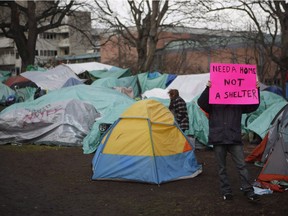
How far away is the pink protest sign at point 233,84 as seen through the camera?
6340 millimetres

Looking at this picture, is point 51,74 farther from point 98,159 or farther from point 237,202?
point 237,202

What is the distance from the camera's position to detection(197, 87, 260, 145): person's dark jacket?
6266mm

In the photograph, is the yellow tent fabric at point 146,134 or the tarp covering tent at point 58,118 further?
the tarp covering tent at point 58,118

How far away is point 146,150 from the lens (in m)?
7.77

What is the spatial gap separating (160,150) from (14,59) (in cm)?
7702

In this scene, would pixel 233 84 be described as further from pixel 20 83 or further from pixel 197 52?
pixel 197 52

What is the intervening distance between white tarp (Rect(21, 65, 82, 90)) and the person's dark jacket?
1501cm

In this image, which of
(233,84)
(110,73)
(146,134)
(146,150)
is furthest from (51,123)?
(110,73)

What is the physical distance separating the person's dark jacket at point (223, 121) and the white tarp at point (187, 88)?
1088cm

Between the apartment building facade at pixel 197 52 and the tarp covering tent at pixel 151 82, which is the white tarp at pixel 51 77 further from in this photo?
the apartment building facade at pixel 197 52

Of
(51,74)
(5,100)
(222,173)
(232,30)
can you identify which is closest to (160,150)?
(222,173)

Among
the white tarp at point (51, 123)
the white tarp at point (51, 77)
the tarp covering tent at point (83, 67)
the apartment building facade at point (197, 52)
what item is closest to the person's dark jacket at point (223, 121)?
the white tarp at point (51, 123)

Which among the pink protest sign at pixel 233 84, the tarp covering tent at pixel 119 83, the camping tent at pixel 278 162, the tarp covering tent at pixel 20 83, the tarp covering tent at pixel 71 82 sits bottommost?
the tarp covering tent at pixel 20 83

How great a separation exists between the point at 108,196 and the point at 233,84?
270 cm
